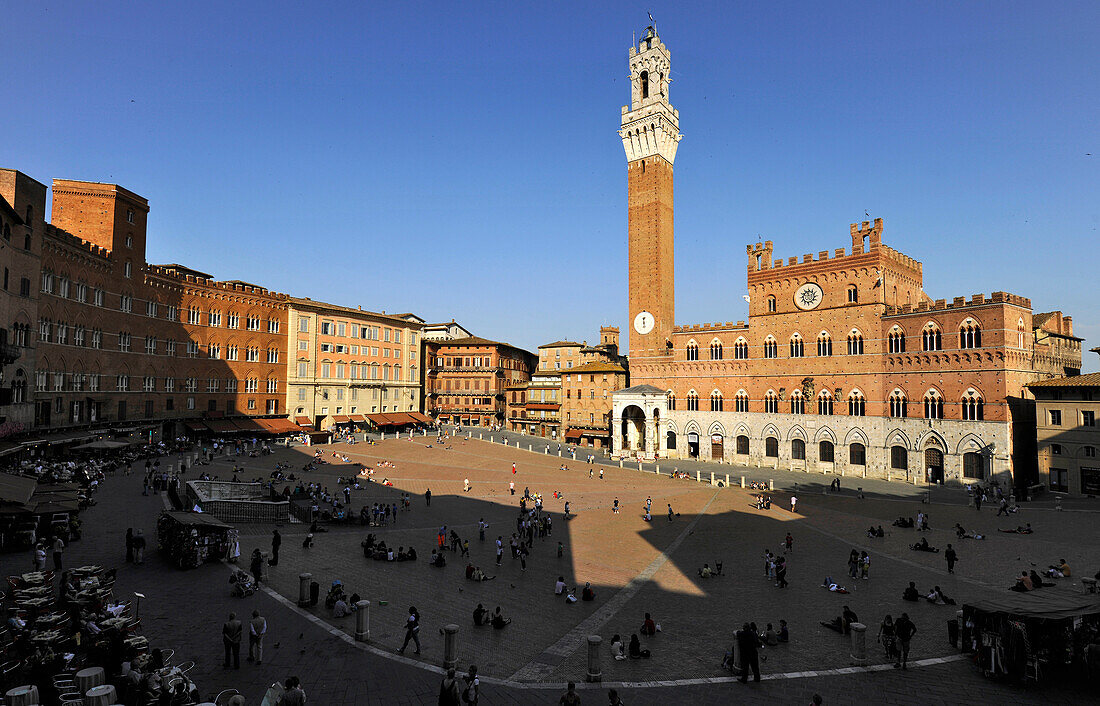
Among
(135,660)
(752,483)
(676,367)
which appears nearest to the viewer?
(135,660)

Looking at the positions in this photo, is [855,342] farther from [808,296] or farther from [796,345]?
[808,296]

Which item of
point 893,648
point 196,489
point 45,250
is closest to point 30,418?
point 45,250

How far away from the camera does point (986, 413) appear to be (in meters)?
43.0

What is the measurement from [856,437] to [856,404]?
2914 mm

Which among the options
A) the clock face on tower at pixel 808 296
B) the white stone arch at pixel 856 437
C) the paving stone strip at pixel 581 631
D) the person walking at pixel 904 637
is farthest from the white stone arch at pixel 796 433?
the person walking at pixel 904 637

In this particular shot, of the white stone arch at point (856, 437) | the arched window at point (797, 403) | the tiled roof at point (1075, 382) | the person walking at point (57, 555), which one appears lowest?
the person walking at point (57, 555)

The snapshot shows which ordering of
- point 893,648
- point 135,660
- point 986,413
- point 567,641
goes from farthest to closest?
point 986,413 < point 567,641 < point 893,648 < point 135,660

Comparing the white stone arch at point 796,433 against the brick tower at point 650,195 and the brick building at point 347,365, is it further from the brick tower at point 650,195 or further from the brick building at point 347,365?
the brick building at point 347,365

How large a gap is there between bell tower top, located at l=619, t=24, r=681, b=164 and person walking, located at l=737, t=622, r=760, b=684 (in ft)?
202

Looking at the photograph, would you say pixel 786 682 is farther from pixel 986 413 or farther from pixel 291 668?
pixel 986 413

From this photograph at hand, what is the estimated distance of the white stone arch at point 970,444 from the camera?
141 ft

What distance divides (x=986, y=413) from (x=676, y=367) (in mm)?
28177

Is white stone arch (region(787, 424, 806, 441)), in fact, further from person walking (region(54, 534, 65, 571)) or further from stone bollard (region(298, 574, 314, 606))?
person walking (region(54, 534, 65, 571))

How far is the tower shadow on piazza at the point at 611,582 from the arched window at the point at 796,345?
19.1m
